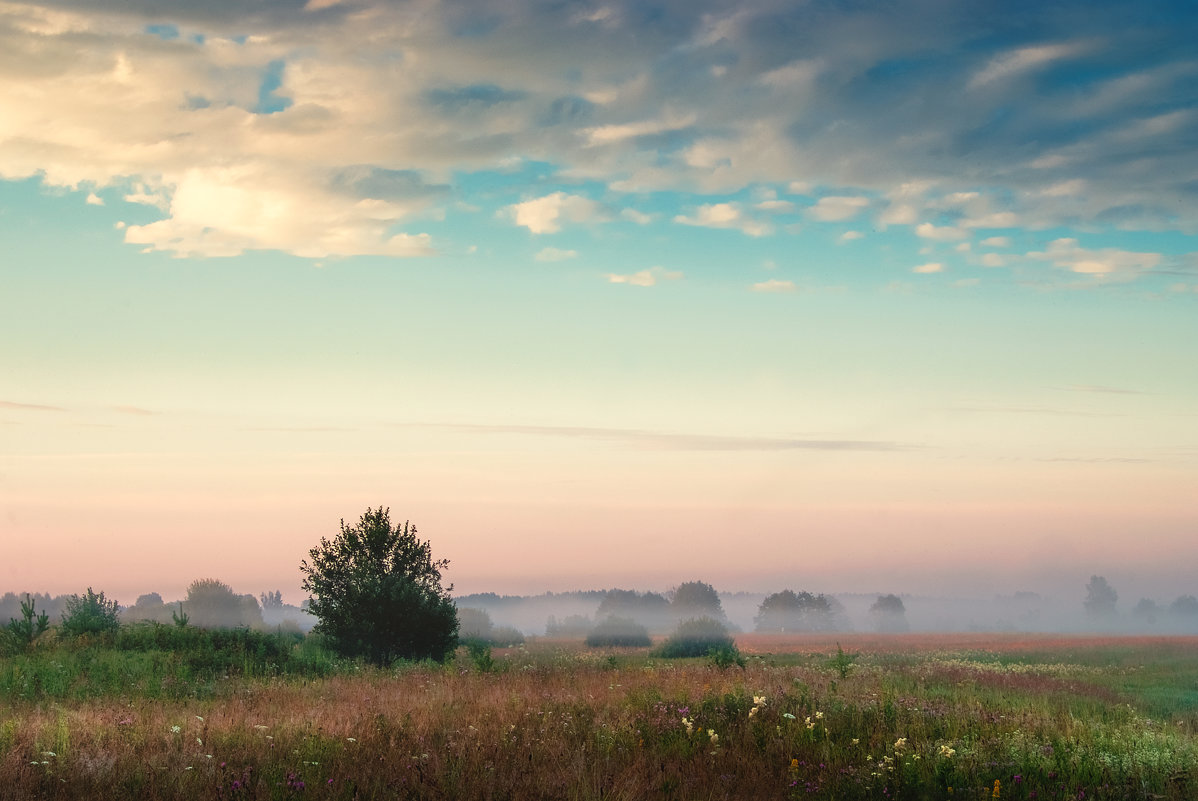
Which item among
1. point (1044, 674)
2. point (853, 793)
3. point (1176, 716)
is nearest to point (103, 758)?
point (853, 793)

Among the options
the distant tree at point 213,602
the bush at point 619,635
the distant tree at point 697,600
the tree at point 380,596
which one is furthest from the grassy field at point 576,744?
the distant tree at point 697,600

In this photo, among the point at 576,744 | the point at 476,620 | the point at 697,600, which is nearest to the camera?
the point at 576,744

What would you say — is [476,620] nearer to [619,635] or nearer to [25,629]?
[619,635]

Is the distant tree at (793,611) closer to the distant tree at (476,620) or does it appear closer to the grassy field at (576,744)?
the distant tree at (476,620)

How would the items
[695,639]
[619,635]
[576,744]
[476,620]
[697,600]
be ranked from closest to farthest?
[576,744]
[695,639]
[619,635]
[476,620]
[697,600]

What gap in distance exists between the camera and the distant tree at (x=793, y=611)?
132625 millimetres

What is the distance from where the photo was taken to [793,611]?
134m

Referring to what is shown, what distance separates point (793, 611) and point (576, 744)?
12930 cm

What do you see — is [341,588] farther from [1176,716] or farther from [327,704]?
[1176,716]

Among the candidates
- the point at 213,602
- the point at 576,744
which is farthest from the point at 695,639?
the point at 213,602

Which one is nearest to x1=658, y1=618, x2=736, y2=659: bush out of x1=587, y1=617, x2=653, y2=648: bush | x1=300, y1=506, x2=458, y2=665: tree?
x1=587, y1=617, x2=653, y2=648: bush

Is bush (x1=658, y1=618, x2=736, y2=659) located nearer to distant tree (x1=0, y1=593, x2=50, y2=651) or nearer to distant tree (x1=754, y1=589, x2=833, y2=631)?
distant tree (x1=0, y1=593, x2=50, y2=651)

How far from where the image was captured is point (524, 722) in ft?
41.0

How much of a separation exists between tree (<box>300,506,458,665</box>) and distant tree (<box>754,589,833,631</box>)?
369ft
